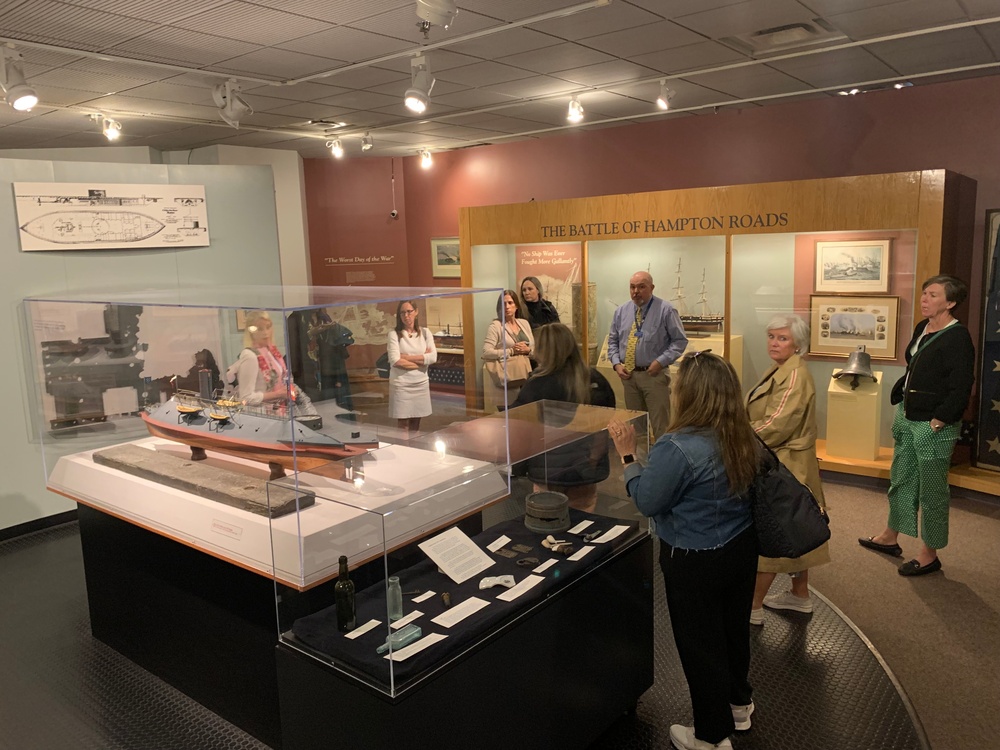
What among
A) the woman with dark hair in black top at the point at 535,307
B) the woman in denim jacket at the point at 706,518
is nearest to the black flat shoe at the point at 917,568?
the woman in denim jacket at the point at 706,518

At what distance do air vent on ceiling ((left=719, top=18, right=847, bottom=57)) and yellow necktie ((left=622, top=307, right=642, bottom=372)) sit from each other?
206cm

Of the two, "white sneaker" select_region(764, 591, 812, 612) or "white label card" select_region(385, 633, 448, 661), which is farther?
"white sneaker" select_region(764, 591, 812, 612)

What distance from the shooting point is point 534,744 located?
8.72 ft

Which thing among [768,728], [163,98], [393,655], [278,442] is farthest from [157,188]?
[768,728]

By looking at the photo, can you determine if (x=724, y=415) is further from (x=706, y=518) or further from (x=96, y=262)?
(x=96, y=262)

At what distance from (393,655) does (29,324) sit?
450cm

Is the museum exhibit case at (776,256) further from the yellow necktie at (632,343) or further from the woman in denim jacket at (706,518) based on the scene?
the woman in denim jacket at (706,518)

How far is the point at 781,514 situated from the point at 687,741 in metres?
0.95

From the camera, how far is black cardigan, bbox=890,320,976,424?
4285 millimetres

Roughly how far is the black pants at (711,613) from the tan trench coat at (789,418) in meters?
0.92

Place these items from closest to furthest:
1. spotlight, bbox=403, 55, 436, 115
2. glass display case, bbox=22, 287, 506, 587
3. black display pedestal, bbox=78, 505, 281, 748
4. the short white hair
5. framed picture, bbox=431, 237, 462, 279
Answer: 1. glass display case, bbox=22, 287, 506, 587
2. black display pedestal, bbox=78, 505, 281, 748
3. the short white hair
4. spotlight, bbox=403, 55, 436, 115
5. framed picture, bbox=431, 237, 462, 279

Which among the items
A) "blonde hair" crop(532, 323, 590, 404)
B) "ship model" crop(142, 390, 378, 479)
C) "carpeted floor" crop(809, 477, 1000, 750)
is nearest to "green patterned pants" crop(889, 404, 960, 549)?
"carpeted floor" crop(809, 477, 1000, 750)

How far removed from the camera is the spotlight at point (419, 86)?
15.7ft

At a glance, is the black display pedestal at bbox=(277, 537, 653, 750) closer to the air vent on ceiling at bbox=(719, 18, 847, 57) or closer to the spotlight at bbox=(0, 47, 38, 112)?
the air vent on ceiling at bbox=(719, 18, 847, 57)
